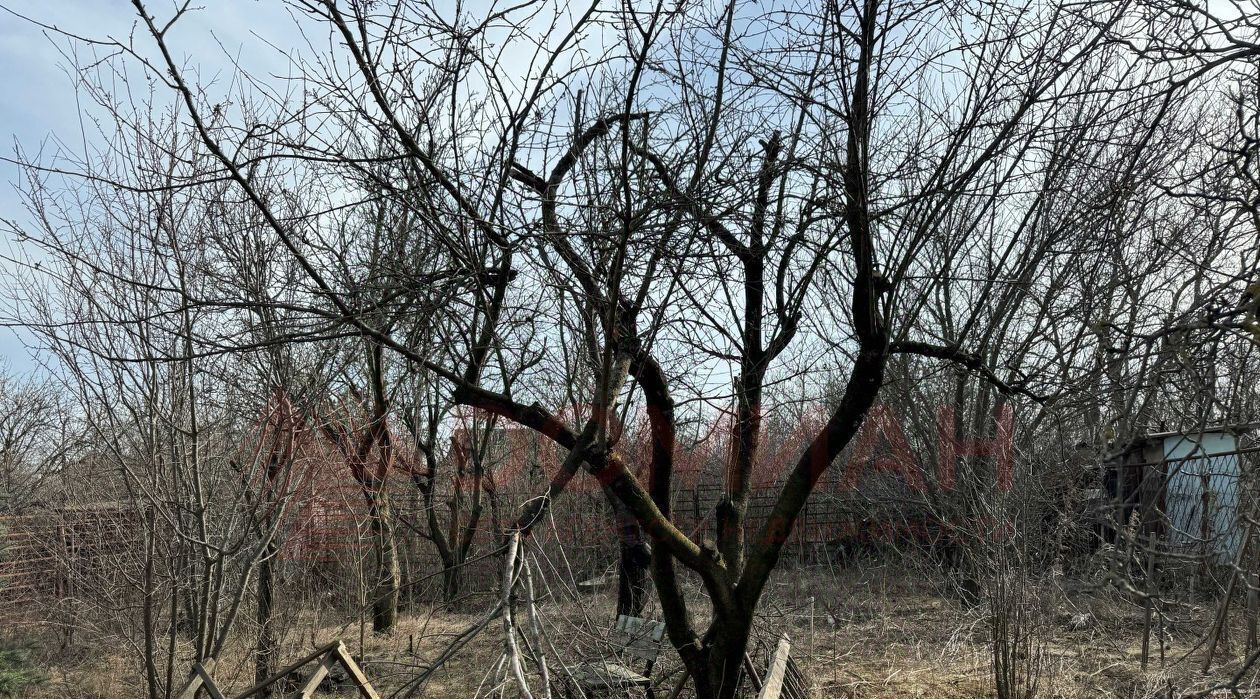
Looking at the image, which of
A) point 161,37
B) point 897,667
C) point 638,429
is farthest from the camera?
point 638,429

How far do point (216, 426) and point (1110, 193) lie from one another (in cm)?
526

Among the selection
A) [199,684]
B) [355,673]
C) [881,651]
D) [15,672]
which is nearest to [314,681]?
[355,673]

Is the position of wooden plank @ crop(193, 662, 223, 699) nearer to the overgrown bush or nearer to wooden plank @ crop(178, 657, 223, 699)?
wooden plank @ crop(178, 657, 223, 699)

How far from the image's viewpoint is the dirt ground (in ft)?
18.6

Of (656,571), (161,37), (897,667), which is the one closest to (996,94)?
(656,571)

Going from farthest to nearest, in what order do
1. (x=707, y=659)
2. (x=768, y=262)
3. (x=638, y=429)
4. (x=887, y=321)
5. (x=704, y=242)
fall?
(x=638, y=429), (x=768, y=262), (x=707, y=659), (x=887, y=321), (x=704, y=242)

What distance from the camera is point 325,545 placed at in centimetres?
827

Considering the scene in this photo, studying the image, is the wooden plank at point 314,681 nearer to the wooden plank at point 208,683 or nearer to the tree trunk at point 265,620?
the wooden plank at point 208,683

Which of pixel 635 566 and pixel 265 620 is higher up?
pixel 635 566

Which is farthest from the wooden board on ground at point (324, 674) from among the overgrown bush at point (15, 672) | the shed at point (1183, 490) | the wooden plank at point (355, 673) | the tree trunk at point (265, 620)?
the overgrown bush at point (15, 672)

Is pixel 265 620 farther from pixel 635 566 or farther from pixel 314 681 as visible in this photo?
pixel 314 681

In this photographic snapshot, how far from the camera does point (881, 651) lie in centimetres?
739

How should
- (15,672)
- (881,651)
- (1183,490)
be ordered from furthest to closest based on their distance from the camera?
1. (1183,490)
2. (881,651)
3. (15,672)

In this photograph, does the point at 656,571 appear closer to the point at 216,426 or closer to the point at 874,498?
the point at 216,426
